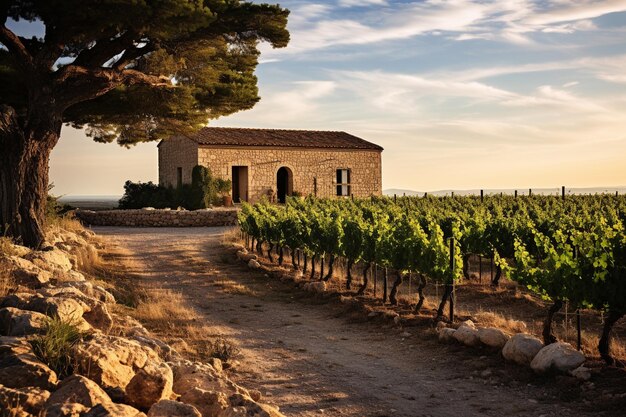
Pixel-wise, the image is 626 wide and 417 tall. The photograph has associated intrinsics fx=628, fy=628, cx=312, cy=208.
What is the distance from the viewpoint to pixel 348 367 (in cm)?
804

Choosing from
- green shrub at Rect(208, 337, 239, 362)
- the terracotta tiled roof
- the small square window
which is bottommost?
green shrub at Rect(208, 337, 239, 362)

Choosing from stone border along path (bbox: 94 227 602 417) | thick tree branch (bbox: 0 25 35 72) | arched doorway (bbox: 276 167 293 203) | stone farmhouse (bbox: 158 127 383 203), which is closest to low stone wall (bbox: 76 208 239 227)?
stone farmhouse (bbox: 158 127 383 203)

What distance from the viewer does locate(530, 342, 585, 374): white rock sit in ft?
23.7

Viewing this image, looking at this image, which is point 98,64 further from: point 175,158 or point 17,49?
point 175,158

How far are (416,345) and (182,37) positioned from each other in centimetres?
995

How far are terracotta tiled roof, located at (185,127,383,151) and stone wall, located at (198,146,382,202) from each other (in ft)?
0.94

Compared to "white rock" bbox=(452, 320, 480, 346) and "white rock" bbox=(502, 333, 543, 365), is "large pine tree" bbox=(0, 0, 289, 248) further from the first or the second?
"white rock" bbox=(502, 333, 543, 365)

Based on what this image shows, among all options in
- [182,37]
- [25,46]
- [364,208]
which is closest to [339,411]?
[182,37]

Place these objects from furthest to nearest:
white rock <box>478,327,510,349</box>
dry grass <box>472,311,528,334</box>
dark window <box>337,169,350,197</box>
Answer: dark window <box>337,169,350,197</box> → dry grass <box>472,311,528,334</box> → white rock <box>478,327,510,349</box>

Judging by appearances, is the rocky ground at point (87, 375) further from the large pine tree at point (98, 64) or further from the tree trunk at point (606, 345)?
the large pine tree at point (98, 64)

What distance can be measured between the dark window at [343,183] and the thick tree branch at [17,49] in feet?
70.6

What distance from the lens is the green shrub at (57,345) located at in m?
→ 5.03

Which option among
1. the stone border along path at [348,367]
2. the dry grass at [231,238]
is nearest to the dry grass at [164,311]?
the stone border along path at [348,367]

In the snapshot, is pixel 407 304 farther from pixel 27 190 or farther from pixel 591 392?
pixel 27 190
